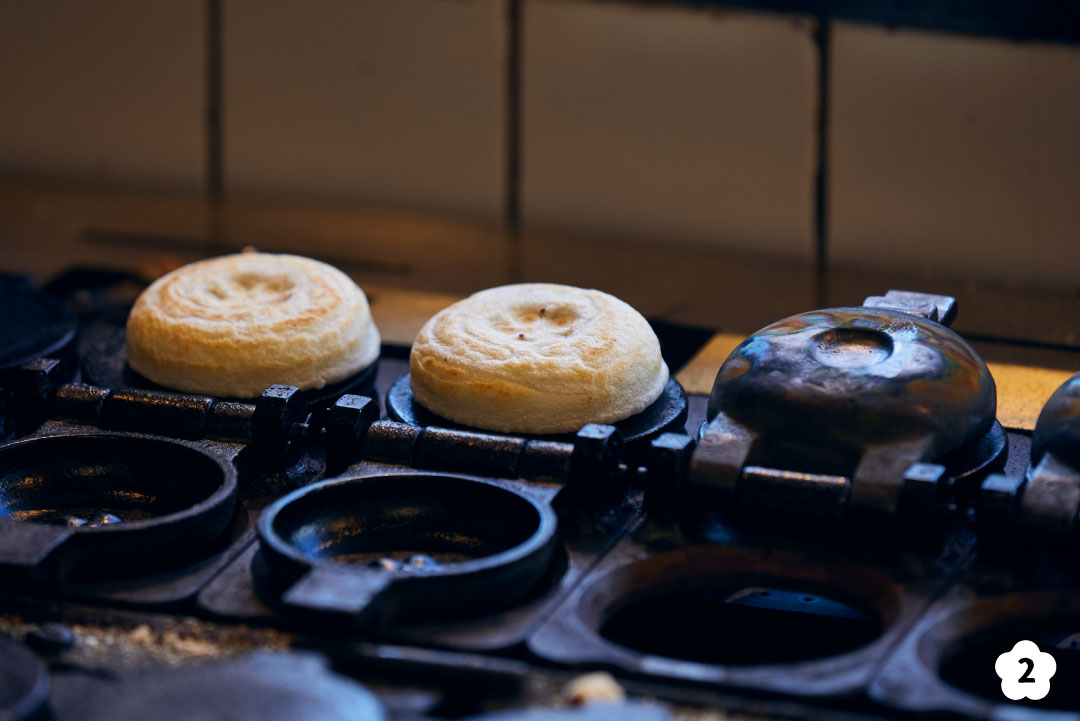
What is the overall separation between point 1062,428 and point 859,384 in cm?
19

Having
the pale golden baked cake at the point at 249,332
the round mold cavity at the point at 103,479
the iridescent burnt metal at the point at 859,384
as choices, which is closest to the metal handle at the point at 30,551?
the round mold cavity at the point at 103,479

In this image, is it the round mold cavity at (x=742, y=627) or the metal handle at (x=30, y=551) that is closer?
the metal handle at (x=30, y=551)

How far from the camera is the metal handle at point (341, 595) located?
1.09m

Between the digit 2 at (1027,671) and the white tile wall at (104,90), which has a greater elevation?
the white tile wall at (104,90)

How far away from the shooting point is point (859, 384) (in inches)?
50.3

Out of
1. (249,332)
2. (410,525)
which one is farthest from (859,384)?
(249,332)

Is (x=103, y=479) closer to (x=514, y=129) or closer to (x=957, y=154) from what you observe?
(x=514, y=129)

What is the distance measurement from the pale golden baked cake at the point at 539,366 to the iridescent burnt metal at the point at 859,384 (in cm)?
13

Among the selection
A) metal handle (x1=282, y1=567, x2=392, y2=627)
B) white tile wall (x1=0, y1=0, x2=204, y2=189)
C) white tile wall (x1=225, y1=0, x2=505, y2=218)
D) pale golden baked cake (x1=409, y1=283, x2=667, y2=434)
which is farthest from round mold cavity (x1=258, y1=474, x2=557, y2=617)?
white tile wall (x1=0, y1=0, x2=204, y2=189)

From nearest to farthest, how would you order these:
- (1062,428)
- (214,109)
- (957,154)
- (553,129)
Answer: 1. (1062,428)
2. (957,154)
3. (553,129)
4. (214,109)

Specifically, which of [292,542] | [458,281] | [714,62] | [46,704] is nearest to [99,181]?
[458,281]

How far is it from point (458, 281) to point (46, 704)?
1277 millimetres

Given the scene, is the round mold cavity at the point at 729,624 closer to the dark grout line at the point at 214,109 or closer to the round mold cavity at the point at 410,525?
the round mold cavity at the point at 410,525

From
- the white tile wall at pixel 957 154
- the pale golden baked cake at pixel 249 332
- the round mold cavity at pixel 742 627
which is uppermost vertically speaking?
the white tile wall at pixel 957 154
